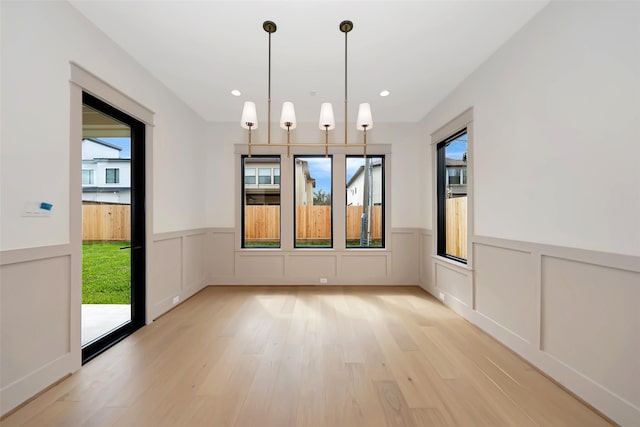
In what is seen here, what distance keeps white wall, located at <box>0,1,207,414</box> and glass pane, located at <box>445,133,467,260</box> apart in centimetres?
399

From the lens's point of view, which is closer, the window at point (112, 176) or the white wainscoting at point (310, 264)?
the window at point (112, 176)

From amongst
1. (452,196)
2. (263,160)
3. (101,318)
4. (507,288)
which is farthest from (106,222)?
(452,196)

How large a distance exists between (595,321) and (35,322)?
3724 mm

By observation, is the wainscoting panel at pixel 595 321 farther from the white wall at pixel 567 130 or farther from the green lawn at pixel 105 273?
the green lawn at pixel 105 273

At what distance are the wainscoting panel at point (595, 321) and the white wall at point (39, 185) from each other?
3.69 metres

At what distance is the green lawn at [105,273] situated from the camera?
7.97 feet

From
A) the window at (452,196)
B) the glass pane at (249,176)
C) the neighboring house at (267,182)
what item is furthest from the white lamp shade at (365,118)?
the glass pane at (249,176)

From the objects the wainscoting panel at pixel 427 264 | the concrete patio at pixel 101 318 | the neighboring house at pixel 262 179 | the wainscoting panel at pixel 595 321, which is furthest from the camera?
the neighboring house at pixel 262 179

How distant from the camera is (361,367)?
2.20m

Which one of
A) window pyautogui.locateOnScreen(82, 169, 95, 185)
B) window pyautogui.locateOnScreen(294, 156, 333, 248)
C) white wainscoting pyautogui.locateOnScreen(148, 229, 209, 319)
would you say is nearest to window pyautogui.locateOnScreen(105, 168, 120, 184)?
window pyautogui.locateOnScreen(82, 169, 95, 185)

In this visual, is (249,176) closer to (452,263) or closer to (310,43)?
(310,43)

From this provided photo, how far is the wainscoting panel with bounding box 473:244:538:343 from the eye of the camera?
2.30 m

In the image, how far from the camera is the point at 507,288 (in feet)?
8.45

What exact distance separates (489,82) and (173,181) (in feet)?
12.9
